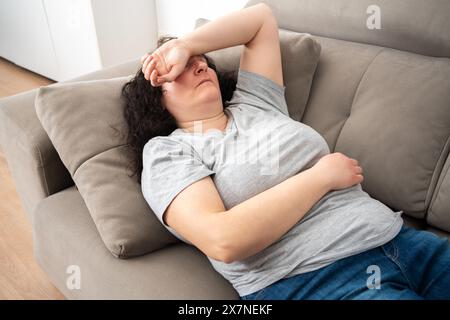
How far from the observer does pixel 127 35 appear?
271cm

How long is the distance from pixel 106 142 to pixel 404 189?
2.74ft

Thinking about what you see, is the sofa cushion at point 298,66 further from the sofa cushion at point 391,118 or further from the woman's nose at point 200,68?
the woman's nose at point 200,68

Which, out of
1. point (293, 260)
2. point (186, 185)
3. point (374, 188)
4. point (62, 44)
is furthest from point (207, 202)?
point (62, 44)

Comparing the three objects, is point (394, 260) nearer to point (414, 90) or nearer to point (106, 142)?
point (414, 90)

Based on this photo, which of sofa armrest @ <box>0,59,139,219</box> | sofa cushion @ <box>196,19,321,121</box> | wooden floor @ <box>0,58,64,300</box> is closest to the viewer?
sofa armrest @ <box>0,59,139,219</box>

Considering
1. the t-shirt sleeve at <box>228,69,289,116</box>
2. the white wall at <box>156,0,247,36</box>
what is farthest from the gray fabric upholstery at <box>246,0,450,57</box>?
the white wall at <box>156,0,247,36</box>

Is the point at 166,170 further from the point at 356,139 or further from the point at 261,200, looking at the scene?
the point at 356,139

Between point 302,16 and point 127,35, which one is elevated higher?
point 302,16

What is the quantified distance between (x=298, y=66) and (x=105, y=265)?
80 cm

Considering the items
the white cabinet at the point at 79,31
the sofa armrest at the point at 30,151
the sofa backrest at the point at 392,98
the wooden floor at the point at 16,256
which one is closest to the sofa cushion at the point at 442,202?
the sofa backrest at the point at 392,98

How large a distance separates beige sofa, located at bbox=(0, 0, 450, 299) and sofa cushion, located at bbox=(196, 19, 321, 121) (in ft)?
0.12

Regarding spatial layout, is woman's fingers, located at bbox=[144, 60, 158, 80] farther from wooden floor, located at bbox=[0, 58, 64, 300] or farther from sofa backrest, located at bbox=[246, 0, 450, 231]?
wooden floor, located at bbox=[0, 58, 64, 300]

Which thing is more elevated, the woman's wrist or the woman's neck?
the woman's wrist

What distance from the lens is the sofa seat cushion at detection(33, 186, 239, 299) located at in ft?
3.14
